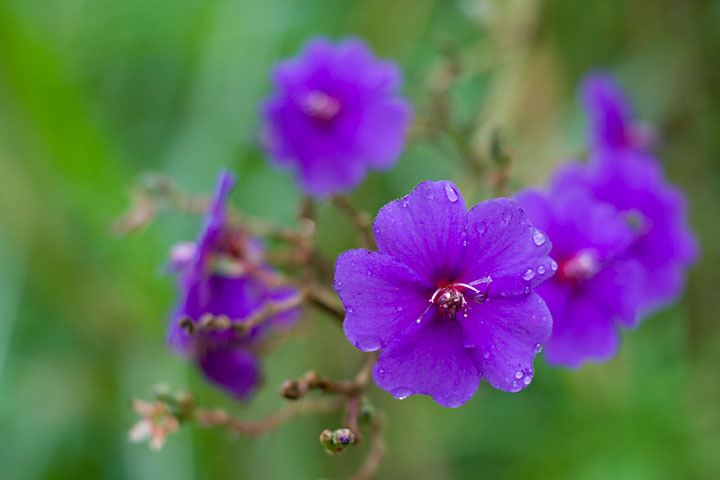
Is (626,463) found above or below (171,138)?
below

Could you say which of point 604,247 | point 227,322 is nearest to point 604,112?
point 604,247

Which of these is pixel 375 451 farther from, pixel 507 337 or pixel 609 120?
pixel 609 120

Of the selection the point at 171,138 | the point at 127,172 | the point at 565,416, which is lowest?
the point at 565,416

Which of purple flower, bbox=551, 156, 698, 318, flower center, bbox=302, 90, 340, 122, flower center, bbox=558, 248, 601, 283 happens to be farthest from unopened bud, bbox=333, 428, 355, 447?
flower center, bbox=302, 90, 340, 122

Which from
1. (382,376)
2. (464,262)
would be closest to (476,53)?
(464,262)

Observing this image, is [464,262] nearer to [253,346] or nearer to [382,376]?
[382,376]

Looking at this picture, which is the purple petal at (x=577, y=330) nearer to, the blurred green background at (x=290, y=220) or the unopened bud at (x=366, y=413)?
the unopened bud at (x=366, y=413)
